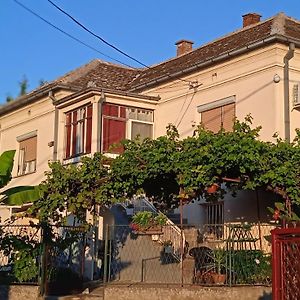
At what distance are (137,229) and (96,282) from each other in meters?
2.62

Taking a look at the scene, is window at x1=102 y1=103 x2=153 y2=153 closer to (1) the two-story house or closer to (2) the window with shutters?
(1) the two-story house

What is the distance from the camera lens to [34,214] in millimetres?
18391

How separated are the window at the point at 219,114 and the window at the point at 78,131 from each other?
4.22 metres

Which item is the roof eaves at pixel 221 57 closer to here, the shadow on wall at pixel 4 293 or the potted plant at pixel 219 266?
the potted plant at pixel 219 266

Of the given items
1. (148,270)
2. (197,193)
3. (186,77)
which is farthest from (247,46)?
(148,270)

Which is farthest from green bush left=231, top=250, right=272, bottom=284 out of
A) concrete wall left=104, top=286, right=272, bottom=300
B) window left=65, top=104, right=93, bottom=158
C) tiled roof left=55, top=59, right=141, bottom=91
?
tiled roof left=55, top=59, right=141, bottom=91

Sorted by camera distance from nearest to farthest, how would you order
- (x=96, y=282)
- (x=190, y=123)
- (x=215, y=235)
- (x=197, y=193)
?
(x=197, y=193), (x=215, y=235), (x=96, y=282), (x=190, y=123)

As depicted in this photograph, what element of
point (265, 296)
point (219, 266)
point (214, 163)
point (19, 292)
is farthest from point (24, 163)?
point (265, 296)

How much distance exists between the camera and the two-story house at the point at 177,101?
806 inches

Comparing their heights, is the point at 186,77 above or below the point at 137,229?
above

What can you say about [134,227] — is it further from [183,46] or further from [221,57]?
[183,46]

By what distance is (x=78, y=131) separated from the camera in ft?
83.0

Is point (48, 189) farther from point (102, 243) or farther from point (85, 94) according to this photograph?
point (85, 94)

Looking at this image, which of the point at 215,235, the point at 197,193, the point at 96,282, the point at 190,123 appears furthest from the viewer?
the point at 190,123
